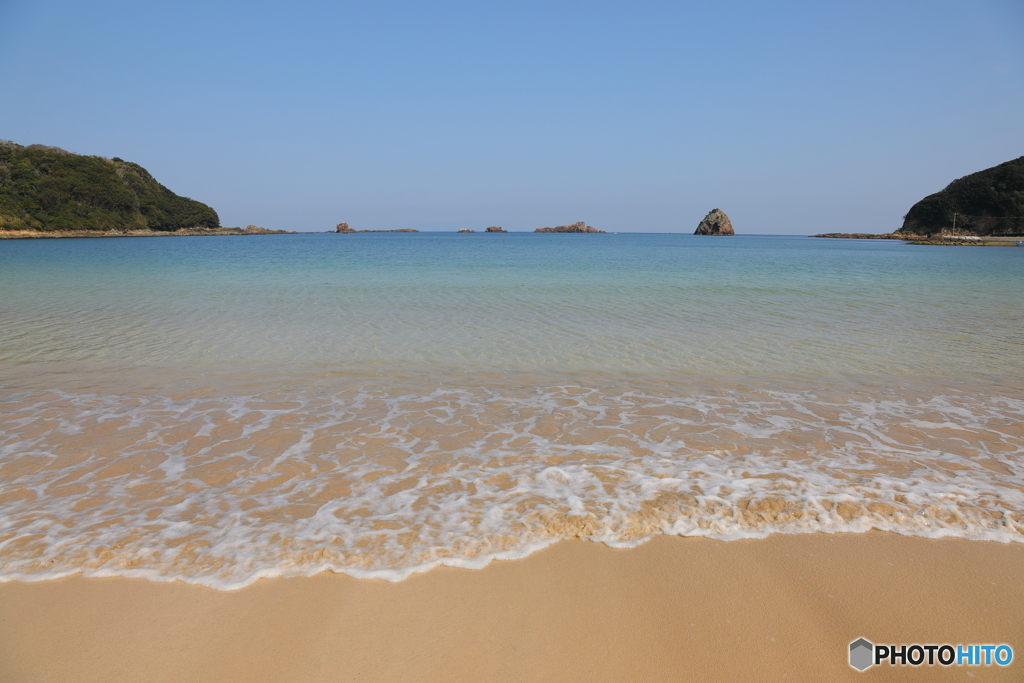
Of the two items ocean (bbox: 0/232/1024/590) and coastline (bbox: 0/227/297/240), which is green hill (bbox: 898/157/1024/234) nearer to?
ocean (bbox: 0/232/1024/590)

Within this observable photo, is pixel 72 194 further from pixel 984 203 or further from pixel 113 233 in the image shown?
pixel 984 203

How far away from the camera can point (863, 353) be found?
26.6 feet

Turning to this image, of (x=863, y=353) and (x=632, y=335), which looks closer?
(x=863, y=353)

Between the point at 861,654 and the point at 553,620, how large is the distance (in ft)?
4.49

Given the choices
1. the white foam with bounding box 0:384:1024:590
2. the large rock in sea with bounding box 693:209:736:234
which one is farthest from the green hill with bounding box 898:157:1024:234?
the white foam with bounding box 0:384:1024:590

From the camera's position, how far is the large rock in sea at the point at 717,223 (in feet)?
500

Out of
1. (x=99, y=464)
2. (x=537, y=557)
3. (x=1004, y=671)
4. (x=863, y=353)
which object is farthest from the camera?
(x=863, y=353)

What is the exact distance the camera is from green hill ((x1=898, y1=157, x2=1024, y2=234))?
79.4 m

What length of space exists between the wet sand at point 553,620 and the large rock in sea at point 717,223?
165m

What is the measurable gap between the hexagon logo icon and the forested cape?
95.6m

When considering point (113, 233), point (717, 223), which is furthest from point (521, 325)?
point (717, 223)

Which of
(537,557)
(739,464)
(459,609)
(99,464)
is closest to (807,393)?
(739,464)

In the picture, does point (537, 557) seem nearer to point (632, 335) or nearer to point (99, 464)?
point (99, 464)

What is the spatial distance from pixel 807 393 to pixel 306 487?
5592mm
